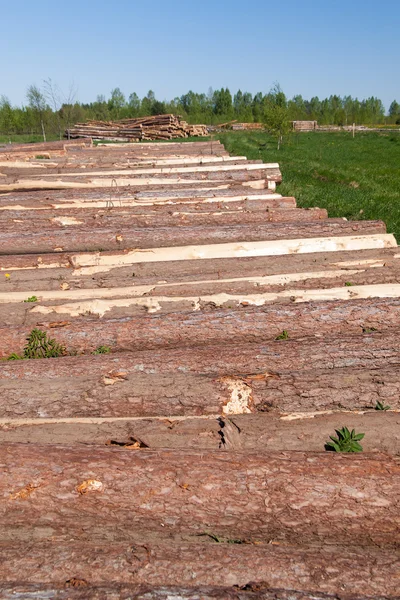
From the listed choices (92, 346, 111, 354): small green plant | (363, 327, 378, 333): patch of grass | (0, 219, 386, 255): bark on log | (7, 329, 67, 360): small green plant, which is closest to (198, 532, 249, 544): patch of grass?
(92, 346, 111, 354): small green plant

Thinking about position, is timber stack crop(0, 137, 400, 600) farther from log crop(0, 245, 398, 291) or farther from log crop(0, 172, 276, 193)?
log crop(0, 172, 276, 193)

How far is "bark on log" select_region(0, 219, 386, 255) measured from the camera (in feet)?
23.8

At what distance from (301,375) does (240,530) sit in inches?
54.4

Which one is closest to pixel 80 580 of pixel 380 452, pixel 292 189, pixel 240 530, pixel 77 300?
pixel 240 530

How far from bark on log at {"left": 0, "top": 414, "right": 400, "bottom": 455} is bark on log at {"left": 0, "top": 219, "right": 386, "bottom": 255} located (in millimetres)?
4015

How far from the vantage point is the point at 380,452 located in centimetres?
310

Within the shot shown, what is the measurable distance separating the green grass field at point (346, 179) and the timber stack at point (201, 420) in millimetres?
4322

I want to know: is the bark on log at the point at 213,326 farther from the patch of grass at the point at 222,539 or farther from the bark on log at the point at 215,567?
the bark on log at the point at 215,567

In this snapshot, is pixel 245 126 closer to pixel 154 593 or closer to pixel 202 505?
pixel 202 505

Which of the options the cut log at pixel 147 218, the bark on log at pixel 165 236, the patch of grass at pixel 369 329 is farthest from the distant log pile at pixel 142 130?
the patch of grass at pixel 369 329

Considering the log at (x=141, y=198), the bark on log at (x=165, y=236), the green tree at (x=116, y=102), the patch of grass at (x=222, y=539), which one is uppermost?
the green tree at (x=116, y=102)

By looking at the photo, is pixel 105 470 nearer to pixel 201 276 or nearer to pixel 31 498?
pixel 31 498

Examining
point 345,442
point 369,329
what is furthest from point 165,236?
point 345,442

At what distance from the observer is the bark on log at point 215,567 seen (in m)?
2.36
